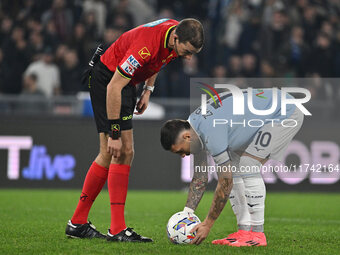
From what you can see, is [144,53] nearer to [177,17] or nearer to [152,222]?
[152,222]

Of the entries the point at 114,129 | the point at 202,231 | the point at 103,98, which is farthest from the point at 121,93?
the point at 202,231

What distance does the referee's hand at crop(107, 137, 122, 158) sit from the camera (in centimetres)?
624

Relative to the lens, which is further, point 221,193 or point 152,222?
point 152,222

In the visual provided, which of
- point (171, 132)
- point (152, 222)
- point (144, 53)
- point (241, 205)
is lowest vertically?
point (152, 222)

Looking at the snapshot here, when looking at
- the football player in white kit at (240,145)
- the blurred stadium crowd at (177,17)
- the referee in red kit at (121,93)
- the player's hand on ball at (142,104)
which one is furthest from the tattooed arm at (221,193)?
the blurred stadium crowd at (177,17)

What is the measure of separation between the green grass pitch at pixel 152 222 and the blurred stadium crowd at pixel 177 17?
7.99 ft

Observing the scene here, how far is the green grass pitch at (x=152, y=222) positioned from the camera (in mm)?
5988

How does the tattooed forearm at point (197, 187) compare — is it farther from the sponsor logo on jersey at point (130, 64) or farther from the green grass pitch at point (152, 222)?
the sponsor logo on jersey at point (130, 64)

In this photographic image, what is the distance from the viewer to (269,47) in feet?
47.0

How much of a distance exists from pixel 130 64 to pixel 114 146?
0.75 metres

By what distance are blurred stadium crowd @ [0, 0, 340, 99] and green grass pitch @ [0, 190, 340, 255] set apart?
244 centimetres

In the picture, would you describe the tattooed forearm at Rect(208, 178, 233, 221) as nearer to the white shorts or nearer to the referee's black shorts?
the white shorts

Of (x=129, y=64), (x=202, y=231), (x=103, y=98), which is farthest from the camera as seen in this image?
(x=103, y=98)

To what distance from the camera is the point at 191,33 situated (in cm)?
593
